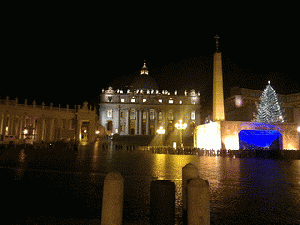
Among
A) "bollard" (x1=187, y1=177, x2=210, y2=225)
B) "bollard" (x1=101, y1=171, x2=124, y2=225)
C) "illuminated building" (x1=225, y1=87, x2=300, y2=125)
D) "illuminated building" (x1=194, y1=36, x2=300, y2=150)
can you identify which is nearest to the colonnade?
"illuminated building" (x1=194, y1=36, x2=300, y2=150)

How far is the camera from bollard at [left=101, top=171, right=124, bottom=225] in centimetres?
295

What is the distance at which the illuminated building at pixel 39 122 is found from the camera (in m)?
41.6

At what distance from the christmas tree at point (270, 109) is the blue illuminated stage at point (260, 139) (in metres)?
12.5

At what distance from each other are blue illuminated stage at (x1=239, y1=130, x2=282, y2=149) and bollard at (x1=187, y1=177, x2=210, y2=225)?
2490 cm

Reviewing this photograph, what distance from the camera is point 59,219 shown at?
3619 mm

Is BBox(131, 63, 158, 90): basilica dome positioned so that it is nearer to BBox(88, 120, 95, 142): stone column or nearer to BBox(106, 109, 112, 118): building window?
BBox(106, 109, 112, 118): building window

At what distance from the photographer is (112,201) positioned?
298 centimetres

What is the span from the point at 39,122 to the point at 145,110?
38.5m

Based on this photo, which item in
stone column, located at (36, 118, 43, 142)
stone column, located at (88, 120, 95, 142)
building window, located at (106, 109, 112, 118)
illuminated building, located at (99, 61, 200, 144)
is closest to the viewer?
stone column, located at (36, 118, 43, 142)

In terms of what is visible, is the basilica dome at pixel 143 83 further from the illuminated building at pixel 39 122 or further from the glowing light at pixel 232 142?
the glowing light at pixel 232 142

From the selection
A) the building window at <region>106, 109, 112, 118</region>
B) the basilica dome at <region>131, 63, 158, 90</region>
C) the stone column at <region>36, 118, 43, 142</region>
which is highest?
the basilica dome at <region>131, 63, 158, 90</region>

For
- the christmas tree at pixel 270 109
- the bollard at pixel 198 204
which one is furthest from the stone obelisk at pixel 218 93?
the bollard at pixel 198 204

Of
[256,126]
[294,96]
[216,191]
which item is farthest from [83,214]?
[294,96]

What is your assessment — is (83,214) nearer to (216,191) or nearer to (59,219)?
(59,219)
